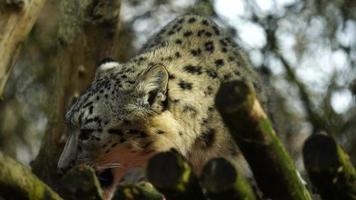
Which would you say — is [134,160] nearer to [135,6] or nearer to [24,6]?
[24,6]

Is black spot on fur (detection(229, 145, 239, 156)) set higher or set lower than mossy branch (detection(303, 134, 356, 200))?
higher

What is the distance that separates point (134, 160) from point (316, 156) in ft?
7.99

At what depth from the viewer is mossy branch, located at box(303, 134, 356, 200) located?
12.2ft

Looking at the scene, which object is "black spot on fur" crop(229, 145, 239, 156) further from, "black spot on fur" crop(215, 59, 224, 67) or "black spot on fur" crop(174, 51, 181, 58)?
"black spot on fur" crop(174, 51, 181, 58)

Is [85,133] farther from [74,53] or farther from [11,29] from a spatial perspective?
[74,53]

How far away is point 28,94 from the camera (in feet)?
45.0

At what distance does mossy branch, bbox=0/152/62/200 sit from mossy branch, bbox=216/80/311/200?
3.27 ft

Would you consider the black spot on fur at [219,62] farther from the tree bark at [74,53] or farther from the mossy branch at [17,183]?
the mossy branch at [17,183]

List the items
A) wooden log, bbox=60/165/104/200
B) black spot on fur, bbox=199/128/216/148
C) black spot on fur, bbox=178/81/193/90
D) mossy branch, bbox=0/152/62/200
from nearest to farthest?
mossy branch, bbox=0/152/62/200
wooden log, bbox=60/165/104/200
black spot on fur, bbox=199/128/216/148
black spot on fur, bbox=178/81/193/90

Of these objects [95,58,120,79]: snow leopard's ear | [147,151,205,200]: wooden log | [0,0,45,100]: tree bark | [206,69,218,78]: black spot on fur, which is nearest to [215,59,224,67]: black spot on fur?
[206,69,218,78]: black spot on fur

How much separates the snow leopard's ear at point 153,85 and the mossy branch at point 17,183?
1914mm

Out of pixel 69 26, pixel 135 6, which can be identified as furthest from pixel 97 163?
pixel 135 6

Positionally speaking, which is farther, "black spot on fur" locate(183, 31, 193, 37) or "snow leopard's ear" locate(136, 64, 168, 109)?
"black spot on fur" locate(183, 31, 193, 37)

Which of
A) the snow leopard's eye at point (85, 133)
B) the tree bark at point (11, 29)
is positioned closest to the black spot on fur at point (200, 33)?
the snow leopard's eye at point (85, 133)
